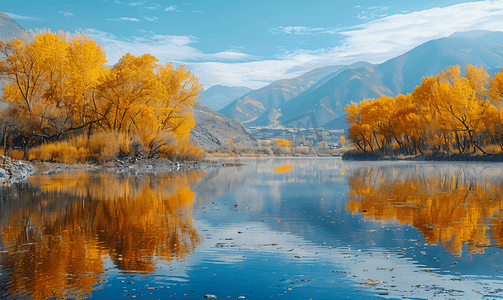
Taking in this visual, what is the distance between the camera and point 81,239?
7.36 m

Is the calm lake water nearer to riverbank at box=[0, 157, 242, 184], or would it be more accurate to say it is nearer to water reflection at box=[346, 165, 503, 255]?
water reflection at box=[346, 165, 503, 255]

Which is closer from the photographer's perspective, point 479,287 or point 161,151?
point 479,287

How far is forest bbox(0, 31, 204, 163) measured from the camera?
31516 mm

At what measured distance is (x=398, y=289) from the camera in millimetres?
4750

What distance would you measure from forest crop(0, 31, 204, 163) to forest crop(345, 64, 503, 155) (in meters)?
28.3

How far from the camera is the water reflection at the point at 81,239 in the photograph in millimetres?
5039

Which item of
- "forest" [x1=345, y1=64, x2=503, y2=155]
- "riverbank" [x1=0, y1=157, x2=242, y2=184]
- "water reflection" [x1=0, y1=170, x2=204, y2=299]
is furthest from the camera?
Result: "forest" [x1=345, y1=64, x2=503, y2=155]

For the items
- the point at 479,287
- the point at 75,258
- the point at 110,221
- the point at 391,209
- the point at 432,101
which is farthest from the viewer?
the point at 432,101

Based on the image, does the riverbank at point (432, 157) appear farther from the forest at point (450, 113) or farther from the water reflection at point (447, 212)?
the water reflection at point (447, 212)

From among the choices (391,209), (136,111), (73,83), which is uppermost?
(73,83)

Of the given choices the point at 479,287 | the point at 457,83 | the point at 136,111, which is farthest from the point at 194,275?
the point at 457,83

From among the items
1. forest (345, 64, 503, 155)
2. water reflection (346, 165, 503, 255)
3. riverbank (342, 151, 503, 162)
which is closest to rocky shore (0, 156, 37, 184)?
water reflection (346, 165, 503, 255)

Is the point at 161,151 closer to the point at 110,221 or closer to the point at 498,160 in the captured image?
the point at 110,221

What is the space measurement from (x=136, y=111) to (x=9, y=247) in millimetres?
29933
